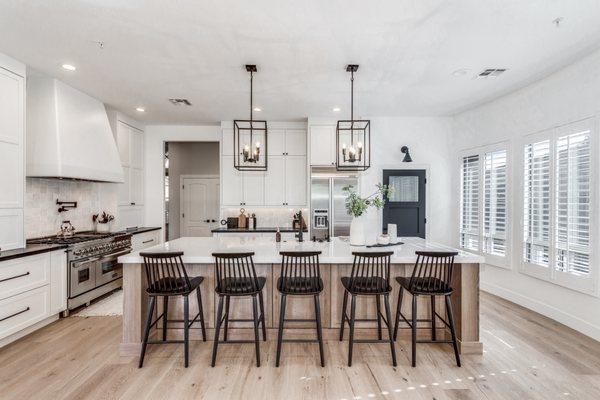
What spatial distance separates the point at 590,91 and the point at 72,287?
6.34 meters

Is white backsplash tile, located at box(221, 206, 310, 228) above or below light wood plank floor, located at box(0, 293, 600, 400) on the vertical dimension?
above

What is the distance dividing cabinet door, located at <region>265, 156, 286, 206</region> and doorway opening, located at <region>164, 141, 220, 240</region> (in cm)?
216

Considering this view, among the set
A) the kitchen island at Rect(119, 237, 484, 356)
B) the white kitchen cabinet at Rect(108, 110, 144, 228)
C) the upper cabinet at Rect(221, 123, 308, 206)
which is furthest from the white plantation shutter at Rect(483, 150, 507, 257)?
the white kitchen cabinet at Rect(108, 110, 144, 228)

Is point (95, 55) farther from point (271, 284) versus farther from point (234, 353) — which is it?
point (234, 353)

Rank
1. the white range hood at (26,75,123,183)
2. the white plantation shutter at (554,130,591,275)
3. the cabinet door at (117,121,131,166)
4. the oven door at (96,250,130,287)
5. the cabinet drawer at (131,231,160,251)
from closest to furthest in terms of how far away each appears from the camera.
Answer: the white plantation shutter at (554,130,591,275)
the white range hood at (26,75,123,183)
the oven door at (96,250,130,287)
the cabinet drawer at (131,231,160,251)
the cabinet door at (117,121,131,166)

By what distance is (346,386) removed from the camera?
2.41 meters

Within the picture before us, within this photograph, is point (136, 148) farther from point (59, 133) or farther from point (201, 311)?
point (201, 311)

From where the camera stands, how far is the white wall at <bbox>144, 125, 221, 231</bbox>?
6.16 meters

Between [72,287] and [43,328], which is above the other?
[72,287]

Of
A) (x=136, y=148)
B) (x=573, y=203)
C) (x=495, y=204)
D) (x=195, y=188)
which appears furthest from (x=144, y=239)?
(x=573, y=203)

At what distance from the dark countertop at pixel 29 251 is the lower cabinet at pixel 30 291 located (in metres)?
0.05

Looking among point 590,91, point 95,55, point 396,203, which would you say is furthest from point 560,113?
point 95,55

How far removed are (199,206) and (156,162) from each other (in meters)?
1.66

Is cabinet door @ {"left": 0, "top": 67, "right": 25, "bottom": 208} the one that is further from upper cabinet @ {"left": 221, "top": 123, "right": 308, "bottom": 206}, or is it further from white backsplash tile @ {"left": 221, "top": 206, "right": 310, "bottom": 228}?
white backsplash tile @ {"left": 221, "top": 206, "right": 310, "bottom": 228}
